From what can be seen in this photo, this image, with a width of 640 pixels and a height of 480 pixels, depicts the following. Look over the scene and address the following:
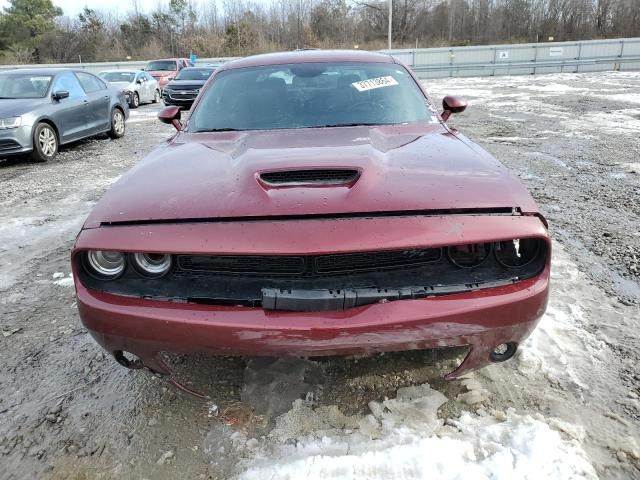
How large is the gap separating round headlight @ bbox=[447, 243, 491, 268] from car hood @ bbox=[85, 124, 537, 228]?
220 mm

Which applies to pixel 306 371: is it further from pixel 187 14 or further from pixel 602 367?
pixel 187 14

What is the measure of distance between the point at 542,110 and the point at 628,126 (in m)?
2.83

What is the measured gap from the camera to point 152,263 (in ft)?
6.61

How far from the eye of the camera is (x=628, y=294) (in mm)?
3184

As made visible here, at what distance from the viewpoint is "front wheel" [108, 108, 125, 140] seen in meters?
10.3

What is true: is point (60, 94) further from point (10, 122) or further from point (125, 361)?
point (125, 361)

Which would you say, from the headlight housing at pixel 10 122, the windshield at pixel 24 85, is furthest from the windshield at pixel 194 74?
the headlight housing at pixel 10 122

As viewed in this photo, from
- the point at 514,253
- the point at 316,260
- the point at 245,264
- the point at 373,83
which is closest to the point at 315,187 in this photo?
the point at 316,260

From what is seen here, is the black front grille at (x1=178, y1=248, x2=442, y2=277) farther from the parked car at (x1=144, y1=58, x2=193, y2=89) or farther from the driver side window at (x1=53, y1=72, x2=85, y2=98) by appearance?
the parked car at (x1=144, y1=58, x2=193, y2=89)

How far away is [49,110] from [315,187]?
26.2 ft

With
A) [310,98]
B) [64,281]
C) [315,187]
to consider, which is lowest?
[64,281]

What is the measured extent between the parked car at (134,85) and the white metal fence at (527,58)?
909 centimetres

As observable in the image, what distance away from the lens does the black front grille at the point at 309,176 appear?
6.67 ft

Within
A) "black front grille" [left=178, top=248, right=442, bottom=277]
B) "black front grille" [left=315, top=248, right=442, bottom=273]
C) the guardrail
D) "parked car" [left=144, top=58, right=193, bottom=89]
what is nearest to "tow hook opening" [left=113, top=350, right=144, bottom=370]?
"black front grille" [left=178, top=248, right=442, bottom=277]
